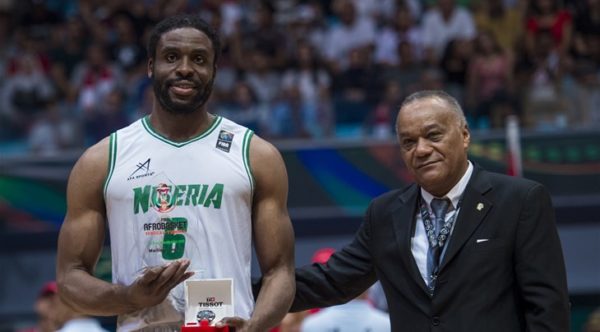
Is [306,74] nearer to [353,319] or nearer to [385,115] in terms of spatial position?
[385,115]

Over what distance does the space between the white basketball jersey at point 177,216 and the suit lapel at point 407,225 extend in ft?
2.07

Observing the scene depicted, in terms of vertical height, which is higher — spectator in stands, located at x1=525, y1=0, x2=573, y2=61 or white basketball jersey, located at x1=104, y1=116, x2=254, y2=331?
spectator in stands, located at x1=525, y1=0, x2=573, y2=61

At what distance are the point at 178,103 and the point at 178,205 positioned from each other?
426 millimetres

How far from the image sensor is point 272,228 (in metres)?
5.18

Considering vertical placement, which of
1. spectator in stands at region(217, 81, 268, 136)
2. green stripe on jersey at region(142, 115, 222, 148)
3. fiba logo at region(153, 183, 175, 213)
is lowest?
fiba logo at region(153, 183, 175, 213)

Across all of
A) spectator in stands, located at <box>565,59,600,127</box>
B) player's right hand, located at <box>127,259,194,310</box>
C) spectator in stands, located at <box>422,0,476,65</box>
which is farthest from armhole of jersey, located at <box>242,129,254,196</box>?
spectator in stands, located at <box>422,0,476,65</box>

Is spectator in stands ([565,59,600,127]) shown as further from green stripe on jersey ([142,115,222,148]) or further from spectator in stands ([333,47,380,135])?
green stripe on jersey ([142,115,222,148])

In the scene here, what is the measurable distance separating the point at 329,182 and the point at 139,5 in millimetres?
4471

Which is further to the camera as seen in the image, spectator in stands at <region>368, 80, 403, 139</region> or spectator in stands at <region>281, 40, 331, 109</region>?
spectator in stands at <region>281, 40, 331, 109</region>

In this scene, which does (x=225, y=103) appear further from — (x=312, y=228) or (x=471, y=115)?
(x=471, y=115)

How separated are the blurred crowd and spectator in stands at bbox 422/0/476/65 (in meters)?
0.02

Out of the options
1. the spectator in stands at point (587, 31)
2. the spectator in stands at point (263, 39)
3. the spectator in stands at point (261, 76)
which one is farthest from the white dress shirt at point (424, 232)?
the spectator in stands at point (263, 39)

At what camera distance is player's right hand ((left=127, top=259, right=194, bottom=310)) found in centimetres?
470

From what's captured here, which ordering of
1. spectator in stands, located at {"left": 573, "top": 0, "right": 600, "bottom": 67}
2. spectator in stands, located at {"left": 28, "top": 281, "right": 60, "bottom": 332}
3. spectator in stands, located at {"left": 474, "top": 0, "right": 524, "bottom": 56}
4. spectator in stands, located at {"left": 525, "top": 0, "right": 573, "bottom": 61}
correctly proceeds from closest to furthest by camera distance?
spectator in stands, located at {"left": 28, "top": 281, "right": 60, "bottom": 332} → spectator in stands, located at {"left": 573, "top": 0, "right": 600, "bottom": 67} → spectator in stands, located at {"left": 525, "top": 0, "right": 573, "bottom": 61} → spectator in stands, located at {"left": 474, "top": 0, "right": 524, "bottom": 56}
